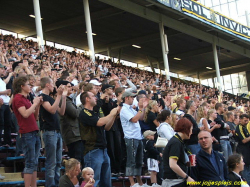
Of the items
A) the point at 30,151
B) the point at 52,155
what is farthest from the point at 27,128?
the point at 52,155

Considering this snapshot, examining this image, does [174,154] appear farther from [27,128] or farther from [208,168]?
[27,128]

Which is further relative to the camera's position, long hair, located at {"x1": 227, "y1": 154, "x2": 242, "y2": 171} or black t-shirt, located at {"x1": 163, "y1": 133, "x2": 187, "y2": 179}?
long hair, located at {"x1": 227, "y1": 154, "x2": 242, "y2": 171}

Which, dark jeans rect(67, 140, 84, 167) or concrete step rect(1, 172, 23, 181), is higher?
dark jeans rect(67, 140, 84, 167)

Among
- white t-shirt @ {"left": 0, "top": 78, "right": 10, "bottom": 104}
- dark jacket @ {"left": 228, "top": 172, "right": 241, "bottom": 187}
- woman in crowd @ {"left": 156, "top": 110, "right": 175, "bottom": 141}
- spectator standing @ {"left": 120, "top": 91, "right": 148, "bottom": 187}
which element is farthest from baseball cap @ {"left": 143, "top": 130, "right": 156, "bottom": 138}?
white t-shirt @ {"left": 0, "top": 78, "right": 10, "bottom": 104}

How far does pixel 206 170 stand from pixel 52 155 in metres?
2.54

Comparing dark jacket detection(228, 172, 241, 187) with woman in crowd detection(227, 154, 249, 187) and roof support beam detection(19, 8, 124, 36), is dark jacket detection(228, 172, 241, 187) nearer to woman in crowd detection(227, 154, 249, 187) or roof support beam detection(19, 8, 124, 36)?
woman in crowd detection(227, 154, 249, 187)

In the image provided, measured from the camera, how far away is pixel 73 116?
26.6 feet

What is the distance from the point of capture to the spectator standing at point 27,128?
265 inches

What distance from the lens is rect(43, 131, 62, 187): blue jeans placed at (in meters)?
7.01

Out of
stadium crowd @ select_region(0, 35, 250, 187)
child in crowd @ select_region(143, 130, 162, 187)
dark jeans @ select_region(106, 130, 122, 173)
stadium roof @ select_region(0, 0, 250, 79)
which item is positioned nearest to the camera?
stadium crowd @ select_region(0, 35, 250, 187)

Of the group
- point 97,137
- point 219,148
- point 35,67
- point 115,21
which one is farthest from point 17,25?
point 97,137

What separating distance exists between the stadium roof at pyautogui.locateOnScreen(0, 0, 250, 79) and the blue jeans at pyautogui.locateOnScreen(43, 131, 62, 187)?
1678 centimetres

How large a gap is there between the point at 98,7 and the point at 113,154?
19095 millimetres

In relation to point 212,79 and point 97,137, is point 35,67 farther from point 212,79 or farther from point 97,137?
point 212,79
